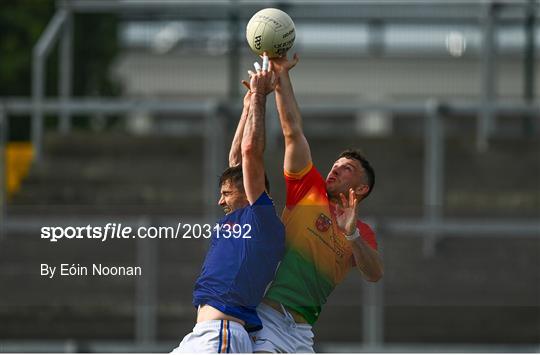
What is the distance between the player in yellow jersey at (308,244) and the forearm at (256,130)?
289 mm

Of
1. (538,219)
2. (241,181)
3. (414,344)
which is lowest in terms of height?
(414,344)

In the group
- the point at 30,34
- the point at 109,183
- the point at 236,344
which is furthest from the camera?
the point at 30,34

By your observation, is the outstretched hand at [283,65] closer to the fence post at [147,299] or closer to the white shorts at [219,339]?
the white shorts at [219,339]

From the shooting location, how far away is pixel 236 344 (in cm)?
630

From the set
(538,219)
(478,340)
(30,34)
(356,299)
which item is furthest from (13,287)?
(30,34)

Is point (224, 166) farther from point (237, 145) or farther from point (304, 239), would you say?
point (304, 239)

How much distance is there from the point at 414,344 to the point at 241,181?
5.31 meters

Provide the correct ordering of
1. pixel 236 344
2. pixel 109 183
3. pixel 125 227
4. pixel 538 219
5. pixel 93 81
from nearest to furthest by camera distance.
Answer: pixel 236 344, pixel 125 227, pixel 538 219, pixel 109 183, pixel 93 81

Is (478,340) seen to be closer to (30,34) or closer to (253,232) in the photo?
(253,232)

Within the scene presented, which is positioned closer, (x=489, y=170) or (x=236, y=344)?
(x=236, y=344)

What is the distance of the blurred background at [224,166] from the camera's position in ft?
36.3

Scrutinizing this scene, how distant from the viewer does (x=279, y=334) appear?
646 cm

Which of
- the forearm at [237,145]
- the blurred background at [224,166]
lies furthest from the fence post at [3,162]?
the forearm at [237,145]

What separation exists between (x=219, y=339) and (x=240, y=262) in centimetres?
38
